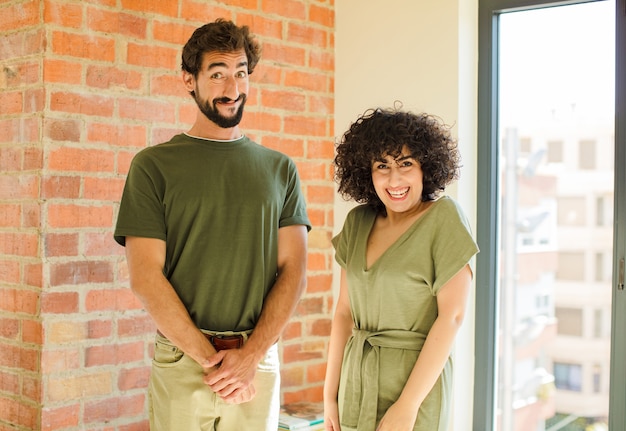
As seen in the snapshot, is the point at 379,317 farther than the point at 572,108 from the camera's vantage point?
No

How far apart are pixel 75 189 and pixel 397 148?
1.16 m

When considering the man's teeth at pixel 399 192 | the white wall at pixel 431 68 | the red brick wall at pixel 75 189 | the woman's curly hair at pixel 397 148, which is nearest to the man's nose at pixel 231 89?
the woman's curly hair at pixel 397 148

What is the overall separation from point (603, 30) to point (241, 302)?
1.76m

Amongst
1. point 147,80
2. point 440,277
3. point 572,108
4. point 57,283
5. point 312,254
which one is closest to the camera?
point 440,277

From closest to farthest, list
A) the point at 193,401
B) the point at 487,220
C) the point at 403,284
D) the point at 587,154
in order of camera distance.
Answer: the point at 403,284
the point at 193,401
the point at 587,154
the point at 487,220

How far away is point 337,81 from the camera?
357cm

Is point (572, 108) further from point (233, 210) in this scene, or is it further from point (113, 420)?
point (113, 420)

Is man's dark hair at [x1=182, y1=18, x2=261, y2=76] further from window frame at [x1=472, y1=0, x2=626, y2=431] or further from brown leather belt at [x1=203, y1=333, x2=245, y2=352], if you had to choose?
window frame at [x1=472, y1=0, x2=626, y2=431]

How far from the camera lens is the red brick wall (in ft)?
8.47

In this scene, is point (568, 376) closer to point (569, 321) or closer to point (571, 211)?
point (569, 321)

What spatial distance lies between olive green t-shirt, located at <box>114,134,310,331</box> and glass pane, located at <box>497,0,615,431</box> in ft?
4.39

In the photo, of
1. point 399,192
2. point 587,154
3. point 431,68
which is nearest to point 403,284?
point 399,192

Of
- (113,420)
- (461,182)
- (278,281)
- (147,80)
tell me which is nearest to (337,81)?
(461,182)

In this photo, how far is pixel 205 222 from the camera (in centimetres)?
218
